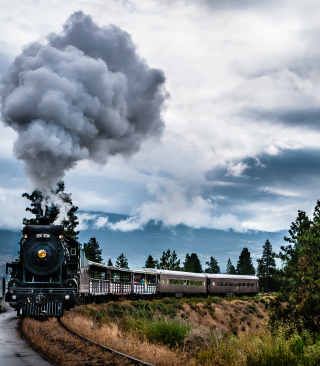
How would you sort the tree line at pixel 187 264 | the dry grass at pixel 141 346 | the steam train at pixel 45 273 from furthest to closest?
the tree line at pixel 187 264 < the steam train at pixel 45 273 < the dry grass at pixel 141 346

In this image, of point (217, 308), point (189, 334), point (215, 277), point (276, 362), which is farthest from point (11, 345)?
point (215, 277)

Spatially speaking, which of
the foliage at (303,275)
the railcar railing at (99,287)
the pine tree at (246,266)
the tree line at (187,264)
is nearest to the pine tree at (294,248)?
the foliage at (303,275)

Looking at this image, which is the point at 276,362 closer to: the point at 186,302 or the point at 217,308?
the point at 186,302

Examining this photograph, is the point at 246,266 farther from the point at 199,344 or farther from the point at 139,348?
the point at 139,348

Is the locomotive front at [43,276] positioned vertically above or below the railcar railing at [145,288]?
→ above

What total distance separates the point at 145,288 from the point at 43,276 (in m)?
27.1

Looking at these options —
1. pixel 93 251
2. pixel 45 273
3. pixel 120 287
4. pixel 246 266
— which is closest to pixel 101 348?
pixel 45 273

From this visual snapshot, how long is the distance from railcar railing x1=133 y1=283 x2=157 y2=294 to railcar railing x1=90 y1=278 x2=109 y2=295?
990 centimetres

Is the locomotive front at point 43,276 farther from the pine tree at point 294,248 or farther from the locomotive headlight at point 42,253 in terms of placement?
the pine tree at point 294,248

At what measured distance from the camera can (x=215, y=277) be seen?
203 ft

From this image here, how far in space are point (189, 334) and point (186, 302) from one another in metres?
37.4

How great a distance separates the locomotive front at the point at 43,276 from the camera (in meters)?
18.8

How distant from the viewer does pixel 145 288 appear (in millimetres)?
45375

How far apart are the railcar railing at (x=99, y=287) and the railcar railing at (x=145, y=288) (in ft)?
32.5
